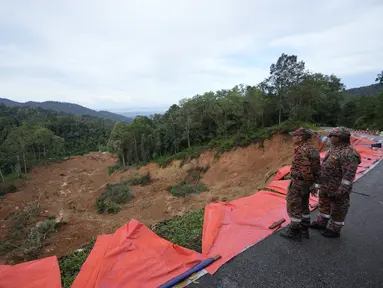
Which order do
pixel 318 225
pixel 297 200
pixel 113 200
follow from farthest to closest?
pixel 113 200
pixel 318 225
pixel 297 200

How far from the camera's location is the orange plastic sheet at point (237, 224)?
275 cm

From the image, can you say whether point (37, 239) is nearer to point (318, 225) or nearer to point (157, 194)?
point (157, 194)

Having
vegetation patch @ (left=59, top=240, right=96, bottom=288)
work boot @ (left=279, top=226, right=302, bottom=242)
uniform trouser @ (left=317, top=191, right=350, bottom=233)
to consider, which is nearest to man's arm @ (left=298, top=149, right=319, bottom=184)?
uniform trouser @ (left=317, top=191, right=350, bottom=233)

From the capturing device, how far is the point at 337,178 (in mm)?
2689

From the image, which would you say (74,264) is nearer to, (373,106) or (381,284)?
(381,284)

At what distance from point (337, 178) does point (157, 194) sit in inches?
520

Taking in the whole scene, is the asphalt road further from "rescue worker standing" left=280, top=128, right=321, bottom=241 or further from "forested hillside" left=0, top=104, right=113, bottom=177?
"forested hillside" left=0, top=104, right=113, bottom=177

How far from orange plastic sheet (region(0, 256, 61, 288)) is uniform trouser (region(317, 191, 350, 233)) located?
365 cm

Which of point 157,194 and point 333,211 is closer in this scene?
point 333,211

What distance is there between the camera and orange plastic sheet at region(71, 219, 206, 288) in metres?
2.23

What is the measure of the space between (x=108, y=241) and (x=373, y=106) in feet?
101

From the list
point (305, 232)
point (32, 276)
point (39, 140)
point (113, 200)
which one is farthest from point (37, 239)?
point (39, 140)

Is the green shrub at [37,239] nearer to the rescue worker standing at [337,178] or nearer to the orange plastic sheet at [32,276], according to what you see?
the orange plastic sheet at [32,276]

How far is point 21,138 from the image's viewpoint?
99.0ft
